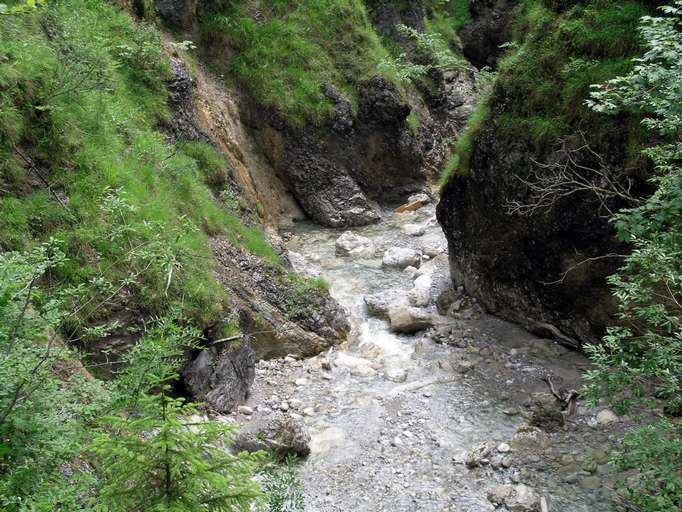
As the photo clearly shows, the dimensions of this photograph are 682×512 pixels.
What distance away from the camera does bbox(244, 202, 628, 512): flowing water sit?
22.6 feet

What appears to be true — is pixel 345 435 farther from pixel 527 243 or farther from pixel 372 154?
pixel 372 154

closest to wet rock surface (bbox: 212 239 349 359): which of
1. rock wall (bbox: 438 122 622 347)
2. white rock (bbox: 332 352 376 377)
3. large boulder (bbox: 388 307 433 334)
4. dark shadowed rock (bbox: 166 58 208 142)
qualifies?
white rock (bbox: 332 352 376 377)

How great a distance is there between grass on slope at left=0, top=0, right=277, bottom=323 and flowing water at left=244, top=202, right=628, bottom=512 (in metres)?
2.66

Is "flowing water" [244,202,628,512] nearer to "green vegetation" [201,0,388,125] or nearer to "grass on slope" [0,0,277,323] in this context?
"grass on slope" [0,0,277,323]

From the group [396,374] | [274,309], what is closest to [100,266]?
[274,309]

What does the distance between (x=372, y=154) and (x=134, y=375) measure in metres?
16.5

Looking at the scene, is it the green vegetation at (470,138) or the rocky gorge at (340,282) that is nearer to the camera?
the rocky gorge at (340,282)

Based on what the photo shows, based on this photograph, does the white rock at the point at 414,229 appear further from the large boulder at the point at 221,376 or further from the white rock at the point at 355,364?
the large boulder at the point at 221,376

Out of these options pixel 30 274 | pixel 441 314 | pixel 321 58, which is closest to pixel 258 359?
pixel 441 314

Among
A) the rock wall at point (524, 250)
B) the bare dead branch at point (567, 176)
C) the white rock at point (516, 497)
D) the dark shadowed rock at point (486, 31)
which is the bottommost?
the white rock at point (516, 497)

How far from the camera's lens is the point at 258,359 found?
386 inches

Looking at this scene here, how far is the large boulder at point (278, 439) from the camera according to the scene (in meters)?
7.47

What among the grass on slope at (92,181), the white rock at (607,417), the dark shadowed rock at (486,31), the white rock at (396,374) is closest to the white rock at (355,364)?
the white rock at (396,374)

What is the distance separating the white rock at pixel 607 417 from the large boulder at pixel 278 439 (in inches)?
174
